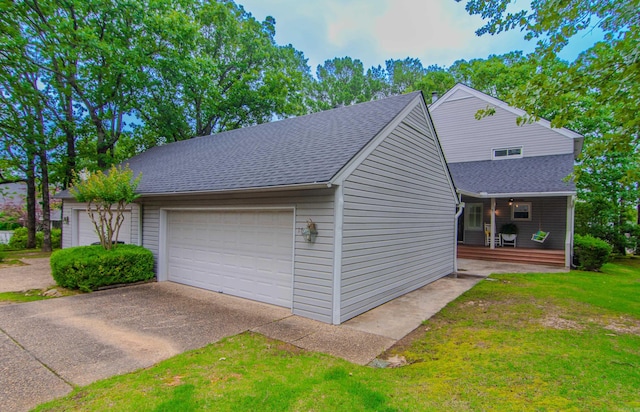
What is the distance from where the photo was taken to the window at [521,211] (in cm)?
1390

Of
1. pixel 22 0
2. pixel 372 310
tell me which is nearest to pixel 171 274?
pixel 372 310

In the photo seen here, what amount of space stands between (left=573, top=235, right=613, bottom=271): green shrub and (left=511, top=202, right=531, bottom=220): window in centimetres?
252

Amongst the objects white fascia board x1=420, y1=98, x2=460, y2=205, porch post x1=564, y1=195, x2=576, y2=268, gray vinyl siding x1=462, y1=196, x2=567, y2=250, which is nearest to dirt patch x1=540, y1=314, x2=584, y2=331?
white fascia board x1=420, y1=98, x2=460, y2=205

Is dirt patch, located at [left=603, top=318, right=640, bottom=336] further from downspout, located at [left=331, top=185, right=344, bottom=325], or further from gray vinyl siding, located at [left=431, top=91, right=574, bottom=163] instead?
gray vinyl siding, located at [left=431, top=91, right=574, bottom=163]

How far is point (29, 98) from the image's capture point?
13922mm

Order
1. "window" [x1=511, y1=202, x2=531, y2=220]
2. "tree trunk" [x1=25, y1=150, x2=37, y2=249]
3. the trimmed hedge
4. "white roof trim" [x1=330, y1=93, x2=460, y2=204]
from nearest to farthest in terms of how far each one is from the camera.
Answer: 1. "white roof trim" [x1=330, y1=93, x2=460, y2=204]
2. the trimmed hedge
3. "window" [x1=511, y1=202, x2=531, y2=220]
4. "tree trunk" [x1=25, y1=150, x2=37, y2=249]

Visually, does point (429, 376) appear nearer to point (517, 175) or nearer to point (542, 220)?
point (517, 175)

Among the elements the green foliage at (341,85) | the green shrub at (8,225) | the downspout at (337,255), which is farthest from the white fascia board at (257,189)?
the green foliage at (341,85)

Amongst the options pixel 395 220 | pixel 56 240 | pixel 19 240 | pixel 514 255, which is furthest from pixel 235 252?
pixel 19 240

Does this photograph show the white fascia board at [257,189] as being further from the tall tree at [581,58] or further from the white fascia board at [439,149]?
the white fascia board at [439,149]

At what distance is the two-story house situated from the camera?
498 inches

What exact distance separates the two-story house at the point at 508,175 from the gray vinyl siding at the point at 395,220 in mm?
3154

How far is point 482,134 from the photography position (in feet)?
53.0

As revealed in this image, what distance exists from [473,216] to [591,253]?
15.8ft
